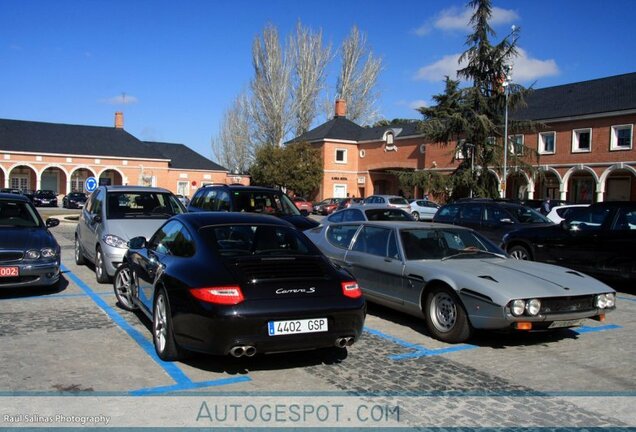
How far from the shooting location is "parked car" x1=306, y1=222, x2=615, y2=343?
238 inches

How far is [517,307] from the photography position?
5926 mm

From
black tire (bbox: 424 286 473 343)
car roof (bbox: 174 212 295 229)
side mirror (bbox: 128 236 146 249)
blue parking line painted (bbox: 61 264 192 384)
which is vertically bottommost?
blue parking line painted (bbox: 61 264 192 384)

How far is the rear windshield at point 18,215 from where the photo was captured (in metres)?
9.41

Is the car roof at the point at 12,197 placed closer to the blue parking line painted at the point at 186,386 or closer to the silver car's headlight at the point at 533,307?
the blue parking line painted at the point at 186,386

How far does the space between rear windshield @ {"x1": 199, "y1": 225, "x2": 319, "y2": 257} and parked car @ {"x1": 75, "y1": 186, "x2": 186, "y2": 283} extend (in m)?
4.39

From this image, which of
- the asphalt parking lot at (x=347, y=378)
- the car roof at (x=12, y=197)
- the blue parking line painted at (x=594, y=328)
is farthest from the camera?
the car roof at (x=12, y=197)

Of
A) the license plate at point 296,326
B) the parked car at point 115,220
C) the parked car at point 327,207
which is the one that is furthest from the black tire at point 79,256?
the parked car at point 327,207

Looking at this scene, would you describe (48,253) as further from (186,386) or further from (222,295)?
(222,295)

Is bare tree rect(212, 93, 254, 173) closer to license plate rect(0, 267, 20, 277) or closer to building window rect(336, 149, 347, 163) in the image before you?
building window rect(336, 149, 347, 163)

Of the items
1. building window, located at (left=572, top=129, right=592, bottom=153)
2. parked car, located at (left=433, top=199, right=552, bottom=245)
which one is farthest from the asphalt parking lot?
building window, located at (left=572, top=129, right=592, bottom=153)

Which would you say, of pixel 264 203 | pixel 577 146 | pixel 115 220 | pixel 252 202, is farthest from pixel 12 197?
pixel 577 146

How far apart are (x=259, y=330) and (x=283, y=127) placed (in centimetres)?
5661

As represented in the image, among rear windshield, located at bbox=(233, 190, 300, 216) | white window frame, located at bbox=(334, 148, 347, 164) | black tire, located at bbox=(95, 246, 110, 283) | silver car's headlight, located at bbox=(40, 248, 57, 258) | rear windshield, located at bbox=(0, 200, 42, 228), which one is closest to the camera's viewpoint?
silver car's headlight, located at bbox=(40, 248, 57, 258)

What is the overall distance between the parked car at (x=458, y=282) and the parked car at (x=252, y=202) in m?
4.25
